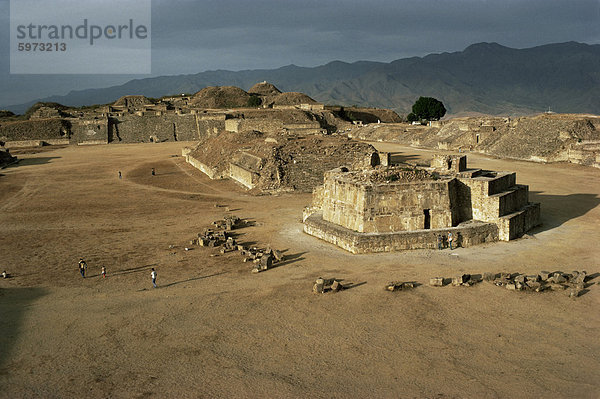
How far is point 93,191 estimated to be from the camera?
28625 mm

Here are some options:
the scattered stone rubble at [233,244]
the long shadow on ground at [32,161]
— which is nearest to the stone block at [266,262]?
the scattered stone rubble at [233,244]

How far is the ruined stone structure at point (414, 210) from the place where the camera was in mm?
15406

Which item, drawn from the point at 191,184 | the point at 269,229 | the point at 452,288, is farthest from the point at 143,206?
the point at 452,288

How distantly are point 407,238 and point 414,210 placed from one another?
111 cm

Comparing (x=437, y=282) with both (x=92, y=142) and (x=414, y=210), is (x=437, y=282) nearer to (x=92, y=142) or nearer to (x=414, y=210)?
(x=414, y=210)

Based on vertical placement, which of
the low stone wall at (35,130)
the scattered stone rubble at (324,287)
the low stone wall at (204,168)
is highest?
the low stone wall at (35,130)

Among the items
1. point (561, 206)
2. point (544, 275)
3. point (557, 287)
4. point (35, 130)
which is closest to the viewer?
point (557, 287)

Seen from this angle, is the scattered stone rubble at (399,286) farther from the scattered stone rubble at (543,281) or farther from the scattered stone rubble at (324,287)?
the scattered stone rubble at (543,281)

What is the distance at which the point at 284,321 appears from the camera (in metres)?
10.7

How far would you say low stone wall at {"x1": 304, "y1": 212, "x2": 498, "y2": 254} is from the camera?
1515cm

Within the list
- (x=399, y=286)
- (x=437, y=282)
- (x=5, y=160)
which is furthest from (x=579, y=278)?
(x=5, y=160)

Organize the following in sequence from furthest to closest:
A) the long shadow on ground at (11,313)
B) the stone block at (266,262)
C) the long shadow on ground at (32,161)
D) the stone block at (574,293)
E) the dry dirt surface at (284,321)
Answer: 1. the long shadow on ground at (32,161)
2. the stone block at (266,262)
3. the stone block at (574,293)
4. the long shadow on ground at (11,313)
5. the dry dirt surface at (284,321)

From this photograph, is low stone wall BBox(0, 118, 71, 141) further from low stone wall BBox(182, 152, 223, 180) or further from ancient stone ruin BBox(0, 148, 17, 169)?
low stone wall BBox(182, 152, 223, 180)

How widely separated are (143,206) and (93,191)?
21.8 feet
